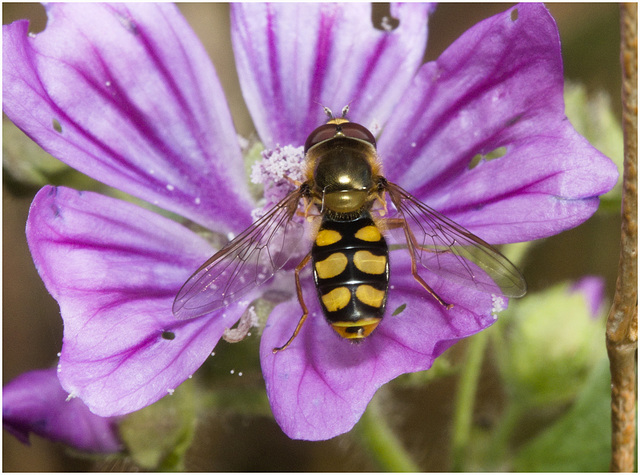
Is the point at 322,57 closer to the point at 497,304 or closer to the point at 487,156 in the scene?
the point at 487,156

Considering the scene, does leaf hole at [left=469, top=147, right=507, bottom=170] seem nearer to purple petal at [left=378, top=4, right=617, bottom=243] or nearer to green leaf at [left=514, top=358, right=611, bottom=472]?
purple petal at [left=378, top=4, right=617, bottom=243]

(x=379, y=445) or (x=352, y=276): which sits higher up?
(x=352, y=276)

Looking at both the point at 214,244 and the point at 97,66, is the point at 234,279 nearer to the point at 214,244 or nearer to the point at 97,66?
the point at 214,244

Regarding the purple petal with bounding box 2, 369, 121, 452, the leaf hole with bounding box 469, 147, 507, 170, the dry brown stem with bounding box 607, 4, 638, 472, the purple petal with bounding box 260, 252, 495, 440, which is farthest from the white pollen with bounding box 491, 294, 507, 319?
the purple petal with bounding box 2, 369, 121, 452

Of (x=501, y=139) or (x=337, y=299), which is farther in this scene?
(x=501, y=139)

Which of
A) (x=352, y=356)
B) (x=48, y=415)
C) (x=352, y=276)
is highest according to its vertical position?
(x=352, y=276)

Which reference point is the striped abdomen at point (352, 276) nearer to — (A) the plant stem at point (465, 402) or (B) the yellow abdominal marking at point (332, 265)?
(B) the yellow abdominal marking at point (332, 265)

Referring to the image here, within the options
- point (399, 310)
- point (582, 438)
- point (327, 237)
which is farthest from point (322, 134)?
point (582, 438)
